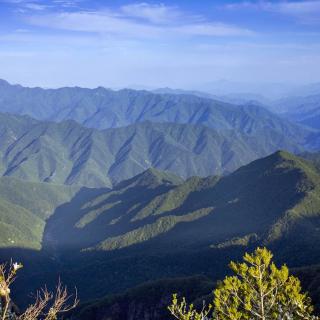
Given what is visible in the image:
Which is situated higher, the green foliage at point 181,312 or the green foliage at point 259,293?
the green foliage at point 259,293

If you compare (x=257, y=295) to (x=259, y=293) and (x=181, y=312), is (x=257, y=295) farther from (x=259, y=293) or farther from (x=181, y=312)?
(x=181, y=312)

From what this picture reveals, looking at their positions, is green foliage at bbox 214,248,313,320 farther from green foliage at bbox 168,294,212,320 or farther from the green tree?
green foliage at bbox 168,294,212,320

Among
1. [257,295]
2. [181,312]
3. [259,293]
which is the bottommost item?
[181,312]

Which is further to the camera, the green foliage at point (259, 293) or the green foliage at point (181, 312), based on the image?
the green foliage at point (181, 312)

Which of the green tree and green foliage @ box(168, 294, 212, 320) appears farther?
green foliage @ box(168, 294, 212, 320)

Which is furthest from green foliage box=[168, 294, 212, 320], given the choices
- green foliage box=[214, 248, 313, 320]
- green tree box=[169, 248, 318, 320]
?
green foliage box=[214, 248, 313, 320]

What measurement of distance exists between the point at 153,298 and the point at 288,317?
125722 millimetres

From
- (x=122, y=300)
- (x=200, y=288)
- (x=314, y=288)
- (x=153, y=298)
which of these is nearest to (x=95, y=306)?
(x=122, y=300)

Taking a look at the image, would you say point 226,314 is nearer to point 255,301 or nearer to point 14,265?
Result: point 255,301

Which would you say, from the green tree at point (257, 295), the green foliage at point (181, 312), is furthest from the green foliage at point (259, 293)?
the green foliage at point (181, 312)

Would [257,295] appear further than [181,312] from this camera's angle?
Yes

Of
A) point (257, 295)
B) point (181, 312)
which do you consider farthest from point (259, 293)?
point (181, 312)

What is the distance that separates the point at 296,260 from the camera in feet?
650

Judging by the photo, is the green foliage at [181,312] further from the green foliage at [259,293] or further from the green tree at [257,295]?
the green foliage at [259,293]
